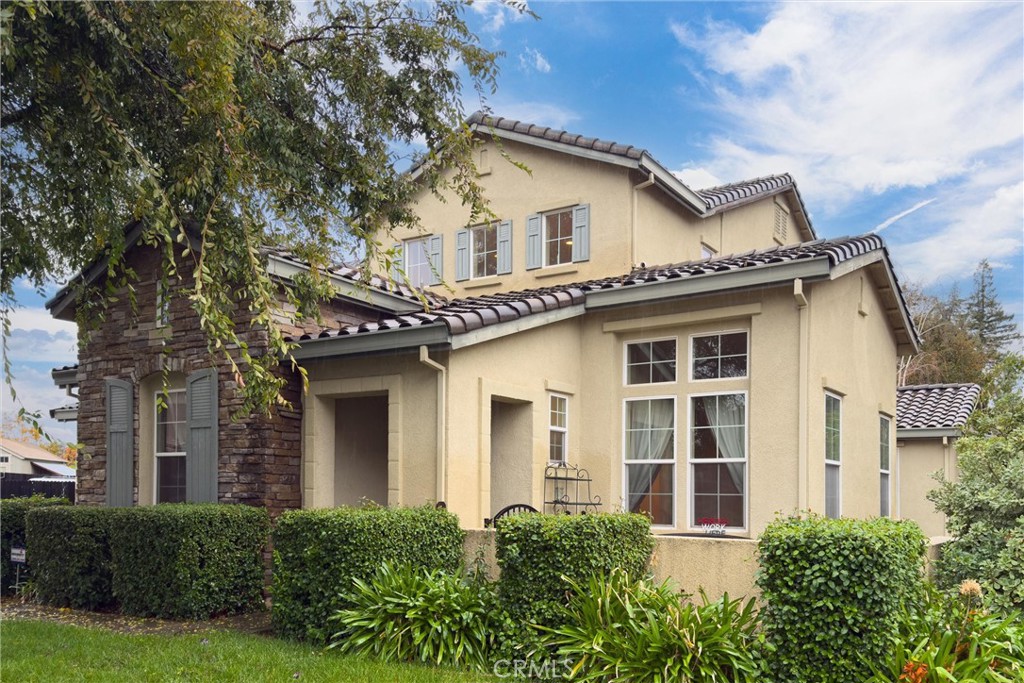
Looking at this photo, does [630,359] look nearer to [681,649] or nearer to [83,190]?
[681,649]

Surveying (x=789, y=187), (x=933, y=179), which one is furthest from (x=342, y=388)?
(x=933, y=179)

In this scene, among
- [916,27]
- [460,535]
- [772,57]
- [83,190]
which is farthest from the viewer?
[772,57]

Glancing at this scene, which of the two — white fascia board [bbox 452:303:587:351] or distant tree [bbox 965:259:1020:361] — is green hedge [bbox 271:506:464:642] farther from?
distant tree [bbox 965:259:1020:361]

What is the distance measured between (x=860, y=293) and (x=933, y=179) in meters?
39.3

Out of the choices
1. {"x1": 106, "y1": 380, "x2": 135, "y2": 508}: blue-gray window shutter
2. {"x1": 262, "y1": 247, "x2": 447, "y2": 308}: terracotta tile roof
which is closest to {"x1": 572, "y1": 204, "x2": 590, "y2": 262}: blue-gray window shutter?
{"x1": 262, "y1": 247, "x2": 447, "y2": 308}: terracotta tile roof

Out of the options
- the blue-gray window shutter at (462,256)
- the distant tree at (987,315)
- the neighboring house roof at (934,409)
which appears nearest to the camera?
the blue-gray window shutter at (462,256)

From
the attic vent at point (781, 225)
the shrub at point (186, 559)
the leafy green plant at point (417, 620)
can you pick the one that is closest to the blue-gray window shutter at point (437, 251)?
the shrub at point (186, 559)

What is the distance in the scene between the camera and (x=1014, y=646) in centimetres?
698

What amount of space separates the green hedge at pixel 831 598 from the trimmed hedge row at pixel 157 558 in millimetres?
6530

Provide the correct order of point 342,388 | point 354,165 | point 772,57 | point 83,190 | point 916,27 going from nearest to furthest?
point 83,190 < point 354,165 < point 342,388 < point 916,27 < point 772,57

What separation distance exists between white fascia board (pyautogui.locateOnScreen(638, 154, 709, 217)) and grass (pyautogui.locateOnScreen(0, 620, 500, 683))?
9.18 meters

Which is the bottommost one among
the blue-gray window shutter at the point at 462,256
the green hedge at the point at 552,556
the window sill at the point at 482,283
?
the green hedge at the point at 552,556

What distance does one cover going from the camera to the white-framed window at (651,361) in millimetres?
12008

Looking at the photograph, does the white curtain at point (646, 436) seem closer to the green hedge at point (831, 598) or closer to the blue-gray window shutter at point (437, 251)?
the green hedge at point (831, 598)
